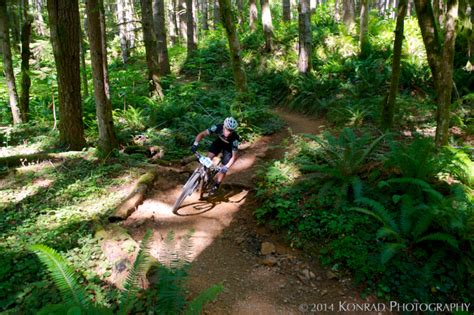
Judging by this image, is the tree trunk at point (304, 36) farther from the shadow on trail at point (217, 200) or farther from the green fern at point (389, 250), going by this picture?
the green fern at point (389, 250)

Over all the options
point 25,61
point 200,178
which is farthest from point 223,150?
point 25,61

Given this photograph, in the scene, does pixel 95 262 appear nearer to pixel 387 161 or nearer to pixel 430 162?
pixel 387 161

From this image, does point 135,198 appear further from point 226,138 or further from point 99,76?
point 99,76

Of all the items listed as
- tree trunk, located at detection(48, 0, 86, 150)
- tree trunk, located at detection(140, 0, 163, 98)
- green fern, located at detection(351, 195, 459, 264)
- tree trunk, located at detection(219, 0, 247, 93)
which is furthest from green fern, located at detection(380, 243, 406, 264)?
tree trunk, located at detection(140, 0, 163, 98)

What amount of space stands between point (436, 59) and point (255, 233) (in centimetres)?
446

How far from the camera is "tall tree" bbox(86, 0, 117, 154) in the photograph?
671 cm

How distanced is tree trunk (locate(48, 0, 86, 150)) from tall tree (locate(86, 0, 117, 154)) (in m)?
0.73

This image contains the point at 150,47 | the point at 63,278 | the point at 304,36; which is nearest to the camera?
the point at 63,278

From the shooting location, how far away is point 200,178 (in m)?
6.54

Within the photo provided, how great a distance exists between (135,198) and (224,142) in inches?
84.9

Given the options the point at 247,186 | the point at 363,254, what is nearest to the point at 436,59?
the point at 363,254

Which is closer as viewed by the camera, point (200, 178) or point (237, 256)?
point (237, 256)

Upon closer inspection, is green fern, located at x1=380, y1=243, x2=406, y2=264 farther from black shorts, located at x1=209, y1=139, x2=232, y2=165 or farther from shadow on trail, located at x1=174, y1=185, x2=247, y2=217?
black shorts, located at x1=209, y1=139, x2=232, y2=165

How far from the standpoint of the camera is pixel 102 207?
5.92 metres
